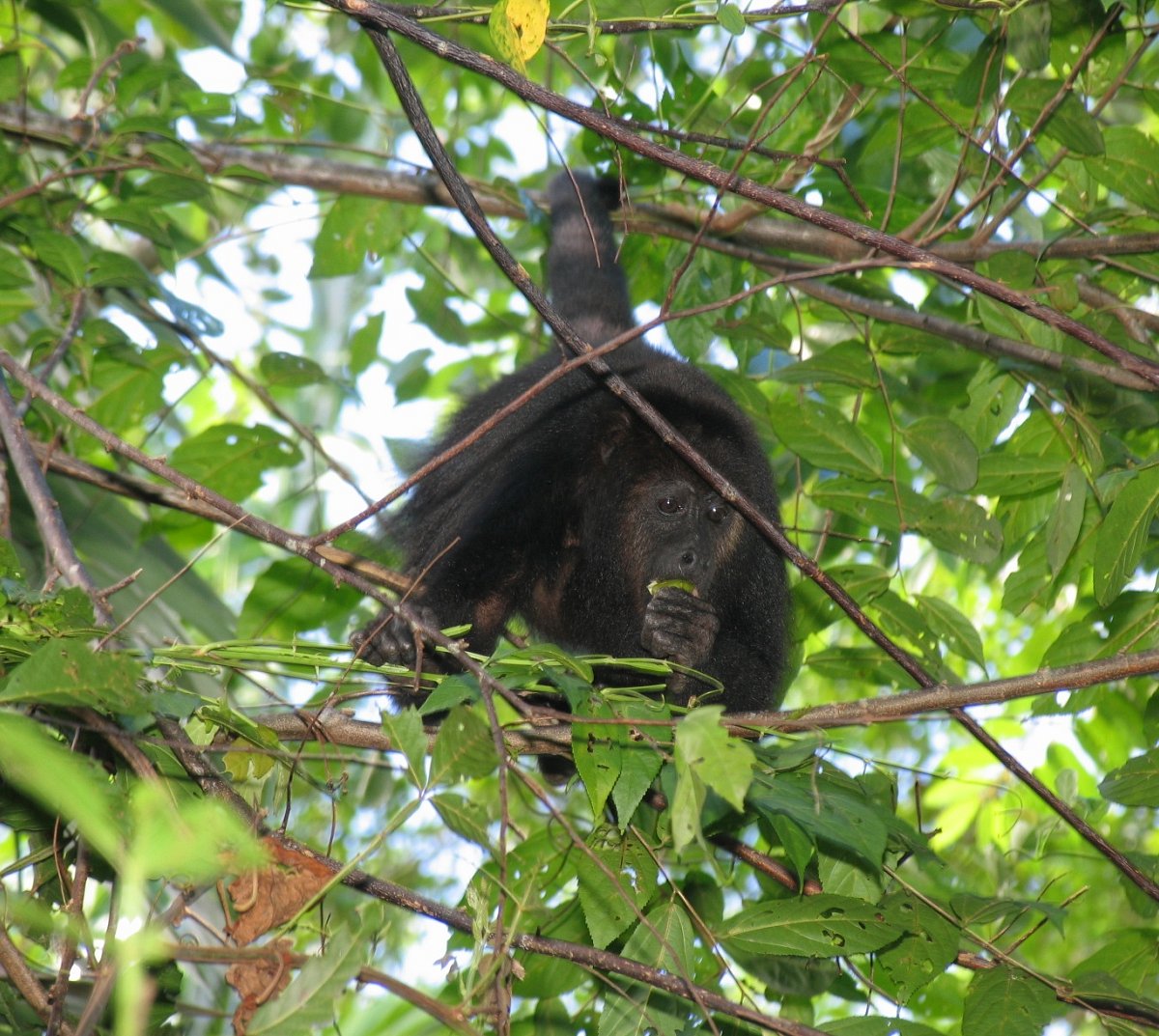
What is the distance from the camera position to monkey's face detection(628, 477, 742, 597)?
336 cm

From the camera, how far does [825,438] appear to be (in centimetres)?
278

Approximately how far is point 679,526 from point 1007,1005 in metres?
1.81

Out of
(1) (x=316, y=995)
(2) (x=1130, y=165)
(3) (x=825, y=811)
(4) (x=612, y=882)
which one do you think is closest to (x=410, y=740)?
(1) (x=316, y=995)

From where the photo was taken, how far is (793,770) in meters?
1.99

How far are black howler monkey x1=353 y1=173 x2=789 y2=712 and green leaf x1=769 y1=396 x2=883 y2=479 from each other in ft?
1.92

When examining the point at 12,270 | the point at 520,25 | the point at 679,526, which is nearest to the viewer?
the point at 520,25

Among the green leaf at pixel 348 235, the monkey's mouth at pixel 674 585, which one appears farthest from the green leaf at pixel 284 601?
the green leaf at pixel 348 235

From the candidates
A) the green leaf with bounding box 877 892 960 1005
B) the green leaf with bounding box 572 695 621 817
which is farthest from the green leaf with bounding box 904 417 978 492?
the green leaf with bounding box 572 695 621 817

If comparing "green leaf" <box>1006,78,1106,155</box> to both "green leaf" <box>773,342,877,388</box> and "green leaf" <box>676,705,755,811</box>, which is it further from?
"green leaf" <box>676,705,755,811</box>

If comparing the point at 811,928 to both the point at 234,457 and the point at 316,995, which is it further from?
the point at 234,457

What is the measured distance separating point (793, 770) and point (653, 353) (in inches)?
81.5

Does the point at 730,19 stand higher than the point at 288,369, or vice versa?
the point at 288,369

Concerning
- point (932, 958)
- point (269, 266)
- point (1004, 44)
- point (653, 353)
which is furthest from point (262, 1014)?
point (269, 266)

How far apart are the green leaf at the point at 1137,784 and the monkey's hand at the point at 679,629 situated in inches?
47.3
